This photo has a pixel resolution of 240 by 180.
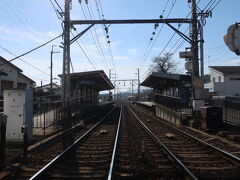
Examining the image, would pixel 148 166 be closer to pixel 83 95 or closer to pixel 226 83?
pixel 83 95

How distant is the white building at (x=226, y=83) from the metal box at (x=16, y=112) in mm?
44071

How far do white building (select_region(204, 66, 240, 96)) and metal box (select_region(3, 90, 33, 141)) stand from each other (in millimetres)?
44071

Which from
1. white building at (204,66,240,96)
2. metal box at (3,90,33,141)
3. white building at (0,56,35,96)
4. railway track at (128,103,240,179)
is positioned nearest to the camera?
railway track at (128,103,240,179)

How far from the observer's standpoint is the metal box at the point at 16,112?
10531 millimetres

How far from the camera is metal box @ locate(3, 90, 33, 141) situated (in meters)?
10.5

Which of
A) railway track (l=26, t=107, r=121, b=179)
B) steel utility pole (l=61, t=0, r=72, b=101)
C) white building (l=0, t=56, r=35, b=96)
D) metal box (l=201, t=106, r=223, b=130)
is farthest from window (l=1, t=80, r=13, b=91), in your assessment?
metal box (l=201, t=106, r=223, b=130)

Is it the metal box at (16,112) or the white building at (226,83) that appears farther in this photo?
the white building at (226,83)

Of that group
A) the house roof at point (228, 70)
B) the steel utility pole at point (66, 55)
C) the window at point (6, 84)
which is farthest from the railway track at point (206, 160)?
the house roof at point (228, 70)

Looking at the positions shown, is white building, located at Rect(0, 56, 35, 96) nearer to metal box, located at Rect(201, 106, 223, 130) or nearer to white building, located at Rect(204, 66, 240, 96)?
metal box, located at Rect(201, 106, 223, 130)

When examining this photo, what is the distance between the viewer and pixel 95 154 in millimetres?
9180

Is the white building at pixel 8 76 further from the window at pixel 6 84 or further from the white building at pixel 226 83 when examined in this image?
the white building at pixel 226 83

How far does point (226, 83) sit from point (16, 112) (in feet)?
157

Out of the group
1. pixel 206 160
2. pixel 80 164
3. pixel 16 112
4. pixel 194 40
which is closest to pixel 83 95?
pixel 194 40

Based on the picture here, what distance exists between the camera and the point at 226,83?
52.3 m
